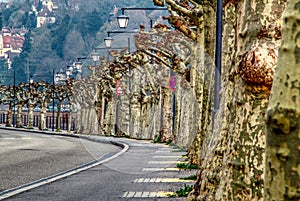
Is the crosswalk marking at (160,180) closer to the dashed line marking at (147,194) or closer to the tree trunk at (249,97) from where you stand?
the dashed line marking at (147,194)

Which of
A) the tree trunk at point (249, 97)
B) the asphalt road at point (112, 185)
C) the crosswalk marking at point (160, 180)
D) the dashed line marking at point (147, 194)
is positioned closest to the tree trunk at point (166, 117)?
the asphalt road at point (112, 185)

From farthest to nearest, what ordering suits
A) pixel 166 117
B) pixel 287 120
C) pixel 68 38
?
pixel 68 38 < pixel 166 117 < pixel 287 120

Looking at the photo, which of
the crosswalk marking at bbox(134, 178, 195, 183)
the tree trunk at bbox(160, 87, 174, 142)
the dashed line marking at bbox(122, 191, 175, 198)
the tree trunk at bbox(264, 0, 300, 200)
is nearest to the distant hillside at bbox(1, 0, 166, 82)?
the tree trunk at bbox(160, 87, 174, 142)

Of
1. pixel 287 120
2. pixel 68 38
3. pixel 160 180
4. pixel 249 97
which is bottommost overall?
pixel 160 180

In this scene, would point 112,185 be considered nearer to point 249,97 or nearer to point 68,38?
point 249,97

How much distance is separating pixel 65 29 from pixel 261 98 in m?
154

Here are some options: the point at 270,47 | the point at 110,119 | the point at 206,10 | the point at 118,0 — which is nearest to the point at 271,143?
the point at 270,47

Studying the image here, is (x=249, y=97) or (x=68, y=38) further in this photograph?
(x=68, y=38)

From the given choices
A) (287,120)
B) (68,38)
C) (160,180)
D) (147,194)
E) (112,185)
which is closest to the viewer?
(287,120)

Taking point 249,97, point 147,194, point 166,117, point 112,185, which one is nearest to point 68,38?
point 166,117

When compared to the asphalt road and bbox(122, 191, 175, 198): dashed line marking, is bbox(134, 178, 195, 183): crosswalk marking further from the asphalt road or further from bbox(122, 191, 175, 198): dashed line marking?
bbox(122, 191, 175, 198): dashed line marking

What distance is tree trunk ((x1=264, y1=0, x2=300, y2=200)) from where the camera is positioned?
3.15 meters

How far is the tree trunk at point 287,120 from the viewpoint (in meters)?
3.15

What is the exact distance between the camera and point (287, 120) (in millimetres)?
3152
